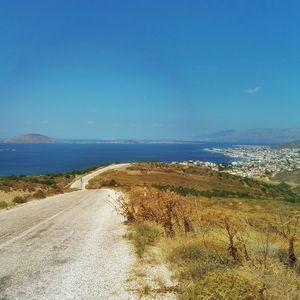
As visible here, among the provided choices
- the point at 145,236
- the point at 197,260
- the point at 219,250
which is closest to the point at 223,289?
the point at 197,260

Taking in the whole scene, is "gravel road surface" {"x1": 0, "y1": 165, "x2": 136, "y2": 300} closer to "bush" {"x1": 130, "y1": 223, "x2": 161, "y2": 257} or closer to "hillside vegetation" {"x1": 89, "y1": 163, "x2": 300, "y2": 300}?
"bush" {"x1": 130, "y1": 223, "x2": 161, "y2": 257}

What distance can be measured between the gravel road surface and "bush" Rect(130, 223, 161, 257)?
0.34 meters

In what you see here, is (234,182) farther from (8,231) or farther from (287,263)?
(287,263)

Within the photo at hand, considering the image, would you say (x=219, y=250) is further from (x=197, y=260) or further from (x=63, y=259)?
(x=63, y=259)

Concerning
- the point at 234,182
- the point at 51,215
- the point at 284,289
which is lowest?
the point at 234,182

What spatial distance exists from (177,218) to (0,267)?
5.16 metres

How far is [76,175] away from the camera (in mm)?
77188

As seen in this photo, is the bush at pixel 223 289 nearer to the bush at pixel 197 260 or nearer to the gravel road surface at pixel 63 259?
the bush at pixel 197 260

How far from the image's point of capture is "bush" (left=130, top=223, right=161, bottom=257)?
12.3 metres

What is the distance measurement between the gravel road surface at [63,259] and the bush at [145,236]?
1.11 feet

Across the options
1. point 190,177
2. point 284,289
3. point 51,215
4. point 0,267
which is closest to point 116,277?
point 0,267

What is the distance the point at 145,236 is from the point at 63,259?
2.89 metres

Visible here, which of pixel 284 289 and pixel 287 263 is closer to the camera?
pixel 284 289

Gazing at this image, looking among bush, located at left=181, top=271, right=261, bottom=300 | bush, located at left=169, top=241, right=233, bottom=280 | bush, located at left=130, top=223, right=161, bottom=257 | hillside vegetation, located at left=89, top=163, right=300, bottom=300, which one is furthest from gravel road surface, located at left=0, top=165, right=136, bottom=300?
bush, located at left=181, top=271, right=261, bottom=300
